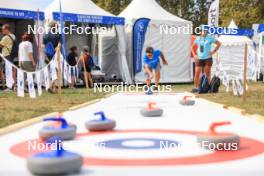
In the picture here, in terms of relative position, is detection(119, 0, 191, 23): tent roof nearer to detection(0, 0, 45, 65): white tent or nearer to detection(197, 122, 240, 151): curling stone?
detection(0, 0, 45, 65): white tent

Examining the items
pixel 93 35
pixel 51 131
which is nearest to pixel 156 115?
pixel 51 131

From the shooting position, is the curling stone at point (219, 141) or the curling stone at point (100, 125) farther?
the curling stone at point (100, 125)

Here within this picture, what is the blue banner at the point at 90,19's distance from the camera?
1806 cm

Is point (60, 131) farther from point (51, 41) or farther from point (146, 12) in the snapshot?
point (146, 12)

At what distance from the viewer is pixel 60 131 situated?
4797 millimetres

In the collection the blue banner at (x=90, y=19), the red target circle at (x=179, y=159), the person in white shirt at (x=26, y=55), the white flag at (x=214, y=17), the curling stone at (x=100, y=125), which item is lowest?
the red target circle at (x=179, y=159)

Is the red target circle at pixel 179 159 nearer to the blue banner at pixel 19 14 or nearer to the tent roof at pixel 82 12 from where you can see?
the blue banner at pixel 19 14

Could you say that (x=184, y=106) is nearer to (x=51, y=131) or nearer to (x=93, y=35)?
(x=51, y=131)

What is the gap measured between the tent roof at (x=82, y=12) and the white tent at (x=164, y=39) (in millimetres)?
1704

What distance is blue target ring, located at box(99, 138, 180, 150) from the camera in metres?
4.61

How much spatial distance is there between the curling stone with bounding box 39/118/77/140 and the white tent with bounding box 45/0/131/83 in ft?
43.0

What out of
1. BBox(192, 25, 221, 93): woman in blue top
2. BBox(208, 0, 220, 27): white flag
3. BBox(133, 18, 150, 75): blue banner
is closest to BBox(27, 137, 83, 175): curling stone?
BBox(192, 25, 221, 93): woman in blue top

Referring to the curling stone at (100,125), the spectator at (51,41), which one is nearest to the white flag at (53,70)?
the spectator at (51,41)

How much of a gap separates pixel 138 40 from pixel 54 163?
1794 cm
